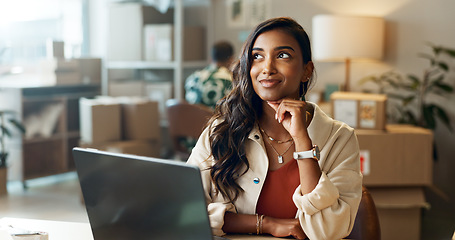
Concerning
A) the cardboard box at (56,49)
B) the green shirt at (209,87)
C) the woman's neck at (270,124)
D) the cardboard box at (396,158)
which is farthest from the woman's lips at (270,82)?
the cardboard box at (56,49)

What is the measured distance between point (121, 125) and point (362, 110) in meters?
2.12

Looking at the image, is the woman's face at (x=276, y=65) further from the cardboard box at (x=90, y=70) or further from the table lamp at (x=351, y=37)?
the cardboard box at (x=90, y=70)

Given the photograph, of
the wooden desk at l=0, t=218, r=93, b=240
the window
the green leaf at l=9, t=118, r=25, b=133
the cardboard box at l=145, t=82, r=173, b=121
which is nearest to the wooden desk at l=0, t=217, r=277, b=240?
the wooden desk at l=0, t=218, r=93, b=240

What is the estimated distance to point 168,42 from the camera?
15.6 ft

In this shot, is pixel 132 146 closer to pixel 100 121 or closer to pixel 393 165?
pixel 100 121

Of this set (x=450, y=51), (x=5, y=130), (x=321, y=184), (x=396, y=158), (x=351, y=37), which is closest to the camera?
(x=321, y=184)

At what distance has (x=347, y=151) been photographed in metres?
1.42

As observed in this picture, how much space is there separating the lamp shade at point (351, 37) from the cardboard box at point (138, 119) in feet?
5.13

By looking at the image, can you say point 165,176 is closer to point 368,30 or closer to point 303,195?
point 303,195

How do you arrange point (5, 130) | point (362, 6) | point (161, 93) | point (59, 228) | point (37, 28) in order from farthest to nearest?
point (37, 28) < point (161, 93) < point (5, 130) < point (362, 6) < point (59, 228)

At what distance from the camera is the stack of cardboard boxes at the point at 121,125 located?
4156 mm

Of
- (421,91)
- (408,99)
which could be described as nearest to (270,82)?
(408,99)

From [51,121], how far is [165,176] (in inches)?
165

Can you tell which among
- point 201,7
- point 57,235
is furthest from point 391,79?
point 57,235
